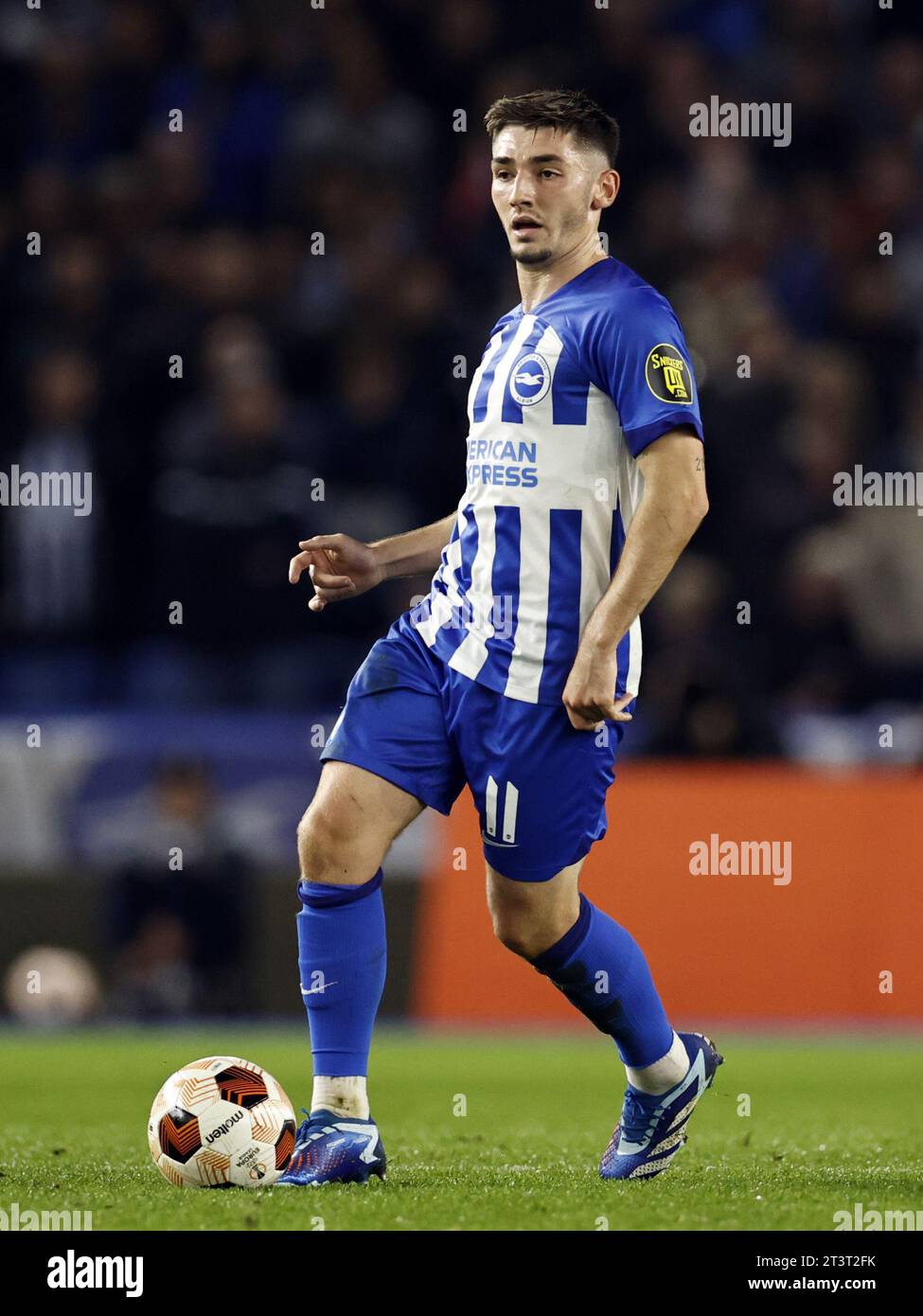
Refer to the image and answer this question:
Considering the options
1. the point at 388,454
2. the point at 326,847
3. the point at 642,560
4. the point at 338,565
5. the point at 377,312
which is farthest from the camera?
the point at 377,312

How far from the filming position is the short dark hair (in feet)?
15.4

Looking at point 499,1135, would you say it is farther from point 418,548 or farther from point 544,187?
point 544,187

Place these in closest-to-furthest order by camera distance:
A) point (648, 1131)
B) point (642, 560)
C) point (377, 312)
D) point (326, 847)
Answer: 1. point (642, 560)
2. point (326, 847)
3. point (648, 1131)
4. point (377, 312)

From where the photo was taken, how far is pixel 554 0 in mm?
13727

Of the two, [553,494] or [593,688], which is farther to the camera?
[553,494]

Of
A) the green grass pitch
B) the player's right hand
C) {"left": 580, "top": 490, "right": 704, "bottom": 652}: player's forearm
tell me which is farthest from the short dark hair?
the green grass pitch

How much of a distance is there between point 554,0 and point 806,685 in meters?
5.58

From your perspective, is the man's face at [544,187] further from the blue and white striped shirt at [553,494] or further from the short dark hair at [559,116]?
the blue and white striped shirt at [553,494]

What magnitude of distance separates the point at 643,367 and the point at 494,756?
91cm

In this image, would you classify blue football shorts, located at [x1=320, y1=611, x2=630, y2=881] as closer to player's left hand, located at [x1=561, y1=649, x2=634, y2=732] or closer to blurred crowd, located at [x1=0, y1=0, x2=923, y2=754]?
player's left hand, located at [x1=561, y1=649, x2=634, y2=732]

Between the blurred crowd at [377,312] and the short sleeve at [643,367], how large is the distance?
5242 mm

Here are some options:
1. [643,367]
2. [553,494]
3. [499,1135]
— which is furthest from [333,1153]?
[643,367]

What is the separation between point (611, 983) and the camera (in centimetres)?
481

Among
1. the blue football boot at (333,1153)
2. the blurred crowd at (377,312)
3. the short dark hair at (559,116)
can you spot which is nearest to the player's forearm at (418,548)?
the short dark hair at (559,116)
